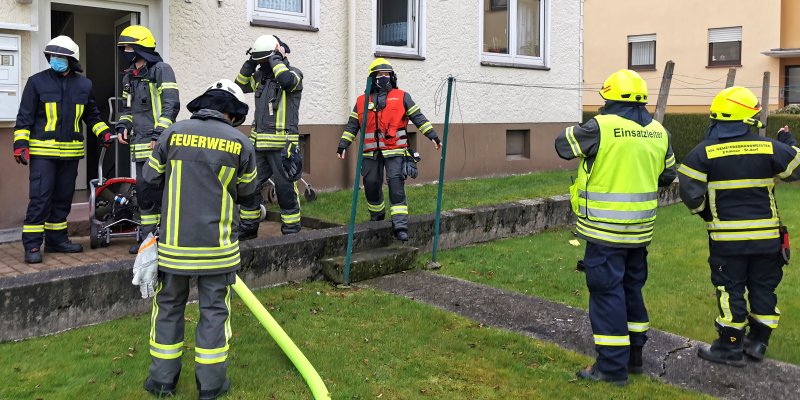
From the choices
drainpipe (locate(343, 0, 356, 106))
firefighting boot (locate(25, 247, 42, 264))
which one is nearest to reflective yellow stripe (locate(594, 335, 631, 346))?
firefighting boot (locate(25, 247, 42, 264))

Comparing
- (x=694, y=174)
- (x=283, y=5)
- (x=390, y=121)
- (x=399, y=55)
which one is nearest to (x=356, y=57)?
(x=399, y=55)

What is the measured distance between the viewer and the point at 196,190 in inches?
163

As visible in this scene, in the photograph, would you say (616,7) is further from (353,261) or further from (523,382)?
(523,382)

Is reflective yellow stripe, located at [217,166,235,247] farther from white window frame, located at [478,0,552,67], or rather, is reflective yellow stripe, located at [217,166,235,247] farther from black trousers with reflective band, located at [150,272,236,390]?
white window frame, located at [478,0,552,67]

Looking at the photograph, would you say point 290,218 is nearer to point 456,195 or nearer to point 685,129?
point 456,195

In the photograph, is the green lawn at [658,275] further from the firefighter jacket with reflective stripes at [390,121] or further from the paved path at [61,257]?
the paved path at [61,257]

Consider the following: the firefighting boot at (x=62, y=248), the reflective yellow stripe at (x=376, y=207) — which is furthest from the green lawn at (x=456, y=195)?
the firefighting boot at (x=62, y=248)

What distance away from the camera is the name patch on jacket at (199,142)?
4148 millimetres

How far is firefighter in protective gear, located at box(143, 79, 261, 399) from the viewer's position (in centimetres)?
414

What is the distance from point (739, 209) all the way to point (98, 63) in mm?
8110

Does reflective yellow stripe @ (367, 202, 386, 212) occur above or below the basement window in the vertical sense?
below

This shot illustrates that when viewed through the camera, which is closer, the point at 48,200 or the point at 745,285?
the point at 745,285

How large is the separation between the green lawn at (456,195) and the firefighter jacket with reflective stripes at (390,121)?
1067 millimetres

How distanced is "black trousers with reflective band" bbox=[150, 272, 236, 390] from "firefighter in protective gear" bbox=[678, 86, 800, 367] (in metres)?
3.13
